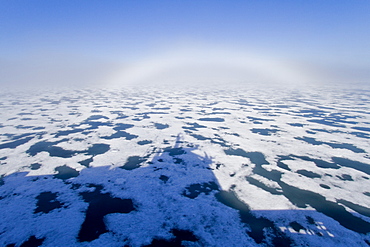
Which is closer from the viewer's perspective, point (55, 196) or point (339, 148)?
point (55, 196)

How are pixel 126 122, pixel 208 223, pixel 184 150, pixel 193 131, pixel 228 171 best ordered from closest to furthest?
pixel 208 223 → pixel 228 171 → pixel 184 150 → pixel 193 131 → pixel 126 122

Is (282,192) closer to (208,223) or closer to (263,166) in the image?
(263,166)

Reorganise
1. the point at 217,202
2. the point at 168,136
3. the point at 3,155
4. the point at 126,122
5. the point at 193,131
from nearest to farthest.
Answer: the point at 217,202 < the point at 3,155 < the point at 168,136 < the point at 193,131 < the point at 126,122

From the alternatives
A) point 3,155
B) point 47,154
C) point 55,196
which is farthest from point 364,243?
point 3,155

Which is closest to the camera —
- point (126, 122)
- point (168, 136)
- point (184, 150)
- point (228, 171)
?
point (228, 171)

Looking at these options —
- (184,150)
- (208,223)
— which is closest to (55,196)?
(208,223)

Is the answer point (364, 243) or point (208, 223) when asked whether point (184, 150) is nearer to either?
point (208, 223)
